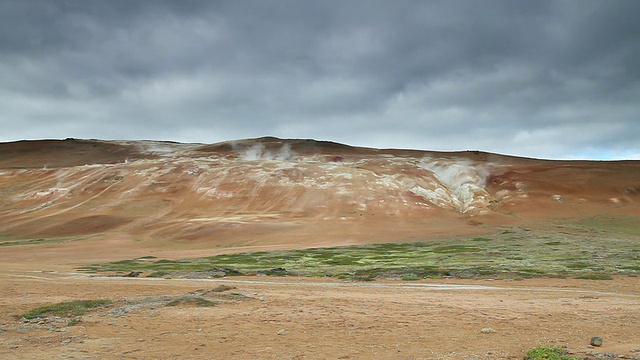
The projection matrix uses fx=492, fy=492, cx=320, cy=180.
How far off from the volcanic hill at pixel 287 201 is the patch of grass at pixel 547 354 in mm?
59932

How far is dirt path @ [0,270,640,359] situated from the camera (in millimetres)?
14453

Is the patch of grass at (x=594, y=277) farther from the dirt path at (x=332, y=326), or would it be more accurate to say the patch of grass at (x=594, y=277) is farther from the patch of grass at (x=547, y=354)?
the patch of grass at (x=547, y=354)

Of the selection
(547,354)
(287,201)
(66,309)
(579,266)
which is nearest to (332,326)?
(547,354)

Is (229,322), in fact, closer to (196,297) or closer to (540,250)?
(196,297)

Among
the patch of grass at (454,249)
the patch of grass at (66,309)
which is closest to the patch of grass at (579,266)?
the patch of grass at (454,249)

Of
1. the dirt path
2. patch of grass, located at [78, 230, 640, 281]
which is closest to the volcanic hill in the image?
patch of grass, located at [78, 230, 640, 281]

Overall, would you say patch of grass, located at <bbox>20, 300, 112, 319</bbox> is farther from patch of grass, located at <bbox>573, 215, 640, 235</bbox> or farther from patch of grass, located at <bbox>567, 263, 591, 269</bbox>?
patch of grass, located at <bbox>573, 215, 640, 235</bbox>

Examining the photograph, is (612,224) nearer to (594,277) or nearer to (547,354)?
(594,277)

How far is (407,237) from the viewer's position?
82750 mm

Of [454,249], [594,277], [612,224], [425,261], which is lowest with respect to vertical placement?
[454,249]

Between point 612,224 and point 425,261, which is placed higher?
point 612,224

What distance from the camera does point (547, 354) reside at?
1280 cm

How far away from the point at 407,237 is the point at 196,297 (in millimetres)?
63247

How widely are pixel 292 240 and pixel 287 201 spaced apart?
31549 millimetres
